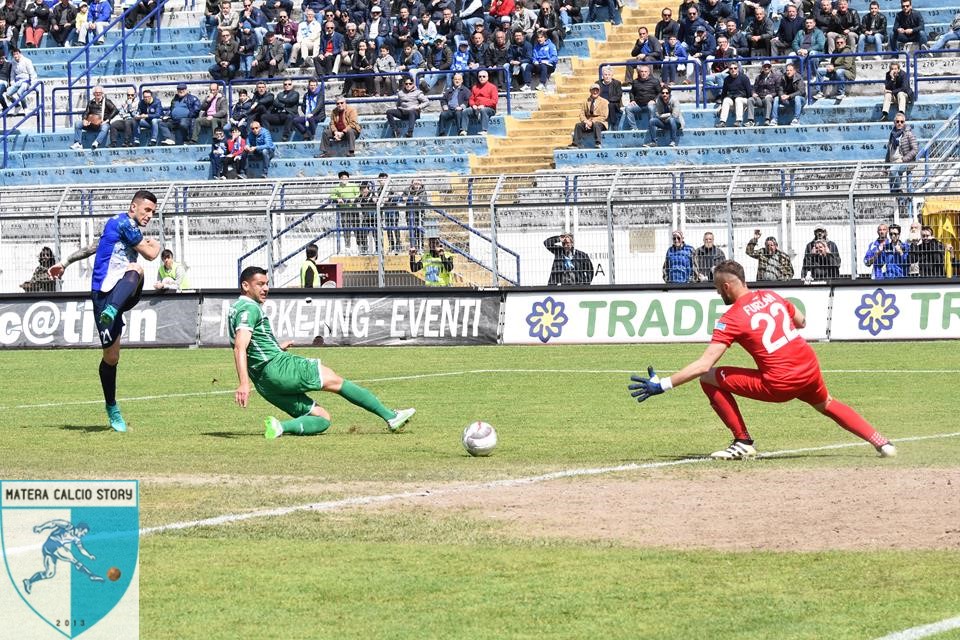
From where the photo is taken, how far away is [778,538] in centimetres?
905

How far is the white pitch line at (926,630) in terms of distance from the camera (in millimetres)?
6820

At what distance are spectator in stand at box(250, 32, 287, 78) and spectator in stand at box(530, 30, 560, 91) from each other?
270 inches

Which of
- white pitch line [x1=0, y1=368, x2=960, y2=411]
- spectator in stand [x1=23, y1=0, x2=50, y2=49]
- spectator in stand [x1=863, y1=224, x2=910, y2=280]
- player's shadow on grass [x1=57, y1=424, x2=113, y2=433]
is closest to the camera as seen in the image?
player's shadow on grass [x1=57, y1=424, x2=113, y2=433]

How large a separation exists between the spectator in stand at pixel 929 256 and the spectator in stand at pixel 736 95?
9349 mm

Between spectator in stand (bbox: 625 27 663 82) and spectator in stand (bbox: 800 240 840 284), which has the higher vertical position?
spectator in stand (bbox: 625 27 663 82)

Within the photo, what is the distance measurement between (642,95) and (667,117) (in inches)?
41.9

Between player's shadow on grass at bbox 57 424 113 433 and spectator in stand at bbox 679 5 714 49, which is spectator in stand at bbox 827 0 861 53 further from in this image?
player's shadow on grass at bbox 57 424 113 433

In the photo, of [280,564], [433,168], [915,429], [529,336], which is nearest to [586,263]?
[529,336]

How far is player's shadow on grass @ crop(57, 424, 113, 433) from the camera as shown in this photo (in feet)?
51.1

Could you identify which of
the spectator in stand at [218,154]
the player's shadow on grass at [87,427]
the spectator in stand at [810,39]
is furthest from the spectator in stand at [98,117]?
the player's shadow on grass at [87,427]

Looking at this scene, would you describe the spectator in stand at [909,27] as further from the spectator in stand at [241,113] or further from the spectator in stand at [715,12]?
the spectator in stand at [241,113]

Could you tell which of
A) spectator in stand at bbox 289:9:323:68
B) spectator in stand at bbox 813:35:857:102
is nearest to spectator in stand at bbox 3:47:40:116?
spectator in stand at bbox 289:9:323:68

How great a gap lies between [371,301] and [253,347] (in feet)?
48.4

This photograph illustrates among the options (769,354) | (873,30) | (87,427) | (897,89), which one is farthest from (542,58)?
(769,354)
